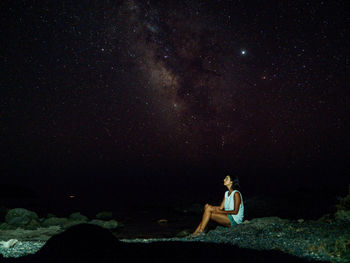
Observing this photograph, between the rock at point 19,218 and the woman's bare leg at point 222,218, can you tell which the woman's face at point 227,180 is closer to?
the woman's bare leg at point 222,218

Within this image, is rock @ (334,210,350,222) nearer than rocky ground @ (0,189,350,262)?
No

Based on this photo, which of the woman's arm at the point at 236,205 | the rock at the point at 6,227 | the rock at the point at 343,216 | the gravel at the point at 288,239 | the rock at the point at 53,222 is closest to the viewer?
the gravel at the point at 288,239

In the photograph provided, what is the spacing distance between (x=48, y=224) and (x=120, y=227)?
4.72m

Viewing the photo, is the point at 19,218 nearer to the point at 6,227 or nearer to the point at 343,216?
the point at 6,227

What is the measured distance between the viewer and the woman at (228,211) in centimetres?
912

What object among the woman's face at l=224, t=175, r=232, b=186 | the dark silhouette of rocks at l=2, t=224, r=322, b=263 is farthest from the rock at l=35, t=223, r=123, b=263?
the woman's face at l=224, t=175, r=232, b=186

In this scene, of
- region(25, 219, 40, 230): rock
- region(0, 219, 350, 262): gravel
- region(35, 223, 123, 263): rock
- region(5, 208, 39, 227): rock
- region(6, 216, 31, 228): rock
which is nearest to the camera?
region(35, 223, 123, 263): rock

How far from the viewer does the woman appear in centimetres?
912

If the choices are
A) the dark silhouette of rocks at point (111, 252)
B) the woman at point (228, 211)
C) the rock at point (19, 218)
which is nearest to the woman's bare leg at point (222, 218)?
the woman at point (228, 211)

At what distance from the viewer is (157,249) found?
20.5 feet

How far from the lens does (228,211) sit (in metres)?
9.26

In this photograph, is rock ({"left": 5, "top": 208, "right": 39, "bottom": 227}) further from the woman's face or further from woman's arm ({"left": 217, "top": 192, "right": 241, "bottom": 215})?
the woman's face

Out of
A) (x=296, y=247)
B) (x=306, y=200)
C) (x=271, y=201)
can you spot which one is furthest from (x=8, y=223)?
(x=306, y=200)

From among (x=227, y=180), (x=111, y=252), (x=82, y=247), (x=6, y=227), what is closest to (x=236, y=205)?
(x=227, y=180)
